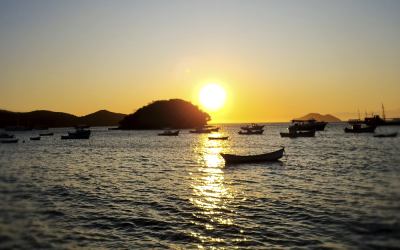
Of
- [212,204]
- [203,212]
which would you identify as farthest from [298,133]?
[203,212]

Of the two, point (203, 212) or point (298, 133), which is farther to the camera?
point (298, 133)

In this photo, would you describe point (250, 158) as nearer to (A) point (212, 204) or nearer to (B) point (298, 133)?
(A) point (212, 204)

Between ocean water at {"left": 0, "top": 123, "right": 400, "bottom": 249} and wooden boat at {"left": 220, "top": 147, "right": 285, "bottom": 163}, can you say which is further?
wooden boat at {"left": 220, "top": 147, "right": 285, "bottom": 163}

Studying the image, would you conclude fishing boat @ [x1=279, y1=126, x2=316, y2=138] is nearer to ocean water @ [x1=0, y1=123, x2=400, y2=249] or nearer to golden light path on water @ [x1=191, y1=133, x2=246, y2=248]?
ocean water @ [x1=0, y1=123, x2=400, y2=249]

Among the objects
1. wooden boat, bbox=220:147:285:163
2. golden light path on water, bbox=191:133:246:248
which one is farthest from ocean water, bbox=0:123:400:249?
wooden boat, bbox=220:147:285:163

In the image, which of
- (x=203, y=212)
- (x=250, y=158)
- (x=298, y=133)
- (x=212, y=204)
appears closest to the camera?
(x=203, y=212)

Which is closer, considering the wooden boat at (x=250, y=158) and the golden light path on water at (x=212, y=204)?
the golden light path on water at (x=212, y=204)

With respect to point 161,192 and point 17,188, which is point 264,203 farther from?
point 17,188

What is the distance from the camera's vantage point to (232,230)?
1475 centimetres

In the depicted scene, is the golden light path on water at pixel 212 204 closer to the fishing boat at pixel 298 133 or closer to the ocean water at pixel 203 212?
the ocean water at pixel 203 212

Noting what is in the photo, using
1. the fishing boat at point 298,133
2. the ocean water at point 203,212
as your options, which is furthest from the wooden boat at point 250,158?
Result: the fishing boat at point 298,133

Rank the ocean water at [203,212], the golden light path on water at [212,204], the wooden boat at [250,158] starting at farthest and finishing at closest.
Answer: the wooden boat at [250,158]
the golden light path on water at [212,204]
the ocean water at [203,212]

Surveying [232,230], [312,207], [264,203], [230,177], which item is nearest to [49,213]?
[232,230]

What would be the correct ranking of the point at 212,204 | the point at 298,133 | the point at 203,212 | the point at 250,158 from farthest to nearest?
the point at 298,133 < the point at 250,158 < the point at 212,204 < the point at 203,212
